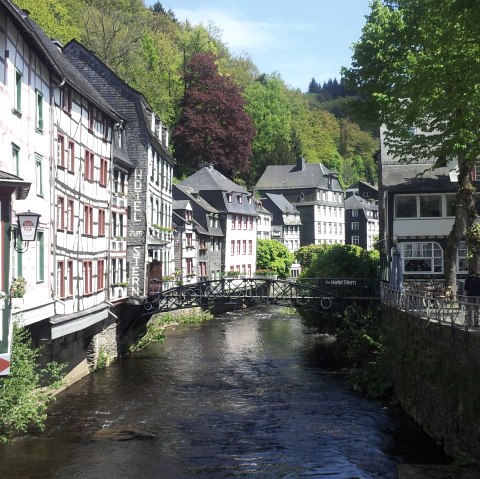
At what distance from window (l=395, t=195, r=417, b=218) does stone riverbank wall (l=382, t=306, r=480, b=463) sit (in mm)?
12729

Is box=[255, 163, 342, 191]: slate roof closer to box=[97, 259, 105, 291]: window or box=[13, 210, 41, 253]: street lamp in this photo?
box=[97, 259, 105, 291]: window

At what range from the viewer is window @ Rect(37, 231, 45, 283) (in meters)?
23.3

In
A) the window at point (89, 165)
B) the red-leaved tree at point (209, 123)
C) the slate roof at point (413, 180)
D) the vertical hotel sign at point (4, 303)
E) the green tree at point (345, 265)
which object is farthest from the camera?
the red-leaved tree at point (209, 123)

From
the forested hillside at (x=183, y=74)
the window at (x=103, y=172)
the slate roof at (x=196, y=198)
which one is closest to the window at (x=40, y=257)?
the window at (x=103, y=172)

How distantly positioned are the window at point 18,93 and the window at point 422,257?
72.3ft

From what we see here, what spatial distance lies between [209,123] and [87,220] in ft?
155

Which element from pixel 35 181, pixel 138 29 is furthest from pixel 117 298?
pixel 138 29

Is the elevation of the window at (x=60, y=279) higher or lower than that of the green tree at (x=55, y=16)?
lower

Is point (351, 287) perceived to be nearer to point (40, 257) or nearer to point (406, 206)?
point (406, 206)

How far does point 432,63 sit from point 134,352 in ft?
72.8

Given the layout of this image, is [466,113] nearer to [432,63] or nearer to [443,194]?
[432,63]

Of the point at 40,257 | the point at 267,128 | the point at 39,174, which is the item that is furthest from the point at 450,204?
the point at 267,128

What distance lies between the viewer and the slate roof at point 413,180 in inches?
1469

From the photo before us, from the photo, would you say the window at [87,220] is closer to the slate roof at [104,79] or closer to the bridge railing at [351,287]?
the slate roof at [104,79]
